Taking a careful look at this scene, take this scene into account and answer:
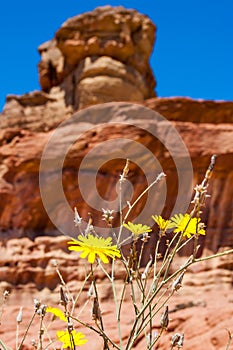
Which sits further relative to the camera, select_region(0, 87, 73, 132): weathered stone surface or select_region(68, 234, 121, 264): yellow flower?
select_region(0, 87, 73, 132): weathered stone surface

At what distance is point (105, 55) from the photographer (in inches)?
624

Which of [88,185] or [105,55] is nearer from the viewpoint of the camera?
[88,185]

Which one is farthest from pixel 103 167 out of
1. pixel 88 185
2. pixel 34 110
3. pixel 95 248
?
pixel 34 110

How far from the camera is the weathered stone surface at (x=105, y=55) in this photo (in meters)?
15.2

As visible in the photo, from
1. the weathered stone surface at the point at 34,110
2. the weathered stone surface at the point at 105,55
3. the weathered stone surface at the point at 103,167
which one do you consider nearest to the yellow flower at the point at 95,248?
the weathered stone surface at the point at 103,167

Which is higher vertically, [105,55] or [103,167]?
[105,55]

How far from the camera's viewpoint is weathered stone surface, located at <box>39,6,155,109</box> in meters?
15.2

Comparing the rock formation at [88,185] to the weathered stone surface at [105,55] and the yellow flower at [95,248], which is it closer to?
the yellow flower at [95,248]

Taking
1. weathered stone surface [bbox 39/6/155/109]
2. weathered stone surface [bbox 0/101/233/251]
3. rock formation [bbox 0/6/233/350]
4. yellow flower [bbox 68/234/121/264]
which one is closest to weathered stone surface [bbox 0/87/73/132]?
weathered stone surface [bbox 39/6/155/109]

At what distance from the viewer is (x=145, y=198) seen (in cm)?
618

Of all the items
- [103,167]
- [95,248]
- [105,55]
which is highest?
[105,55]

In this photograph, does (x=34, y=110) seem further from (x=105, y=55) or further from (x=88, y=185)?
(x=88, y=185)

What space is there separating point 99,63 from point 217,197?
10147 mm

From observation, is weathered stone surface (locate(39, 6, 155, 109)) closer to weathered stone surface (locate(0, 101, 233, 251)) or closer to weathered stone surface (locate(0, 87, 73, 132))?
weathered stone surface (locate(0, 87, 73, 132))
